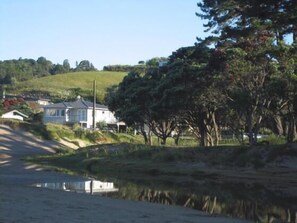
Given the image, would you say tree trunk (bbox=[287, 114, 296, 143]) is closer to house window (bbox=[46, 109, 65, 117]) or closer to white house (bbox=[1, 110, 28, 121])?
white house (bbox=[1, 110, 28, 121])

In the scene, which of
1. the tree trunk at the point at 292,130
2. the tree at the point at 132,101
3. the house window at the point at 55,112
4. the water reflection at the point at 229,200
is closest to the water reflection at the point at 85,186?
the water reflection at the point at 229,200

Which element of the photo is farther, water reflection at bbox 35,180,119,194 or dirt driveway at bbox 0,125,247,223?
water reflection at bbox 35,180,119,194

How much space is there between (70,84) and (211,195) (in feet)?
512

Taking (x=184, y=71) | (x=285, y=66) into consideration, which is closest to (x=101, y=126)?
(x=184, y=71)

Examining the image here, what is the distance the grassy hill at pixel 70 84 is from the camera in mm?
156000

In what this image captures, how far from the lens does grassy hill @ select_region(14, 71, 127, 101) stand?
512 ft

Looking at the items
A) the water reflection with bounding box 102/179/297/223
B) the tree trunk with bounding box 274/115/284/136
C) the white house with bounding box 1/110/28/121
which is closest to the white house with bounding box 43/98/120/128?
the white house with bounding box 1/110/28/121

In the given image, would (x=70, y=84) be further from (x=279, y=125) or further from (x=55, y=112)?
(x=279, y=125)

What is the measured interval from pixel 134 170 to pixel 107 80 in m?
147

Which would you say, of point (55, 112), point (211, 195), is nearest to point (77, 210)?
point (211, 195)

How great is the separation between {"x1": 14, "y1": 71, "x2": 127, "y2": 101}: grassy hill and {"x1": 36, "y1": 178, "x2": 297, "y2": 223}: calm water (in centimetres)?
12096

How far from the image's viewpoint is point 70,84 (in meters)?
176

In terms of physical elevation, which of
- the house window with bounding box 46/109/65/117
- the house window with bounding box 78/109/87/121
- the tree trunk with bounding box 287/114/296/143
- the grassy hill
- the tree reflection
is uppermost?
the grassy hill

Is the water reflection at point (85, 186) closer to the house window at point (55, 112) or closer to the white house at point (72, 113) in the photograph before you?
the white house at point (72, 113)
